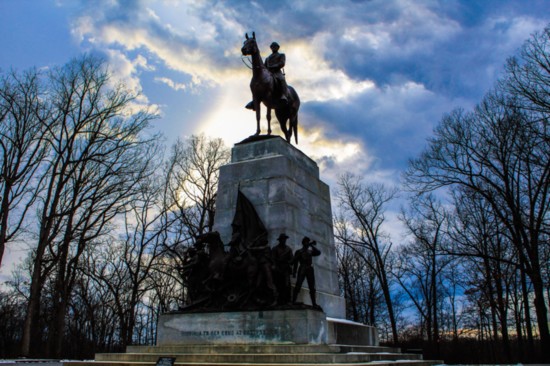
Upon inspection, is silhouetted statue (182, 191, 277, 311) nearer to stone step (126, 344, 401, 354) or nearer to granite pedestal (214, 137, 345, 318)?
granite pedestal (214, 137, 345, 318)

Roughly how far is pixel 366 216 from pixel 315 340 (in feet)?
75.7

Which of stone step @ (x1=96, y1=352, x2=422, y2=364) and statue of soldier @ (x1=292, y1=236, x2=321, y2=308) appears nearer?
stone step @ (x1=96, y1=352, x2=422, y2=364)

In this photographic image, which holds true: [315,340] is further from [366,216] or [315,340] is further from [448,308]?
[448,308]

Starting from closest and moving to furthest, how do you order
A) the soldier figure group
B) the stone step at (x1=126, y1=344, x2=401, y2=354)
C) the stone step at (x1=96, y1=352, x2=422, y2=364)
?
the stone step at (x1=96, y1=352, x2=422, y2=364) → the stone step at (x1=126, y1=344, x2=401, y2=354) → the soldier figure group

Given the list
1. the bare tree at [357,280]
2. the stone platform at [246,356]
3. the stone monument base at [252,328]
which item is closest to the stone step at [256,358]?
the stone platform at [246,356]

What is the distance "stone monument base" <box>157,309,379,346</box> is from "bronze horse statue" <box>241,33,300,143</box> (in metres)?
5.73

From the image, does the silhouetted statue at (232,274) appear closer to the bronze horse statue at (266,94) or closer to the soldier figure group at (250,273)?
the soldier figure group at (250,273)

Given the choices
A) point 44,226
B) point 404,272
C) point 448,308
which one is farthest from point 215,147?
point 448,308

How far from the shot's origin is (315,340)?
930 centimetres

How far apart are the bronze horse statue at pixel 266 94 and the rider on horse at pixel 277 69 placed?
6.1 inches

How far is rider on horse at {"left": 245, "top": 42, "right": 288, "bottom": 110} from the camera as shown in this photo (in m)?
14.0

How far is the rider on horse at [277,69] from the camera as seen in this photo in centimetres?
1401

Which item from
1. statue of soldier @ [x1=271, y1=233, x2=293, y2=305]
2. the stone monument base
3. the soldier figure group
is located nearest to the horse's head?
the soldier figure group

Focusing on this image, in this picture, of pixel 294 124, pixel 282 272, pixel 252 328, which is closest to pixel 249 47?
pixel 294 124
